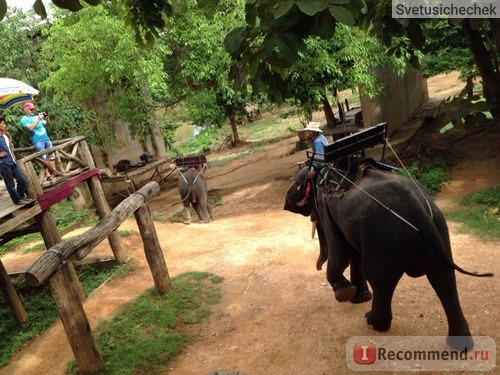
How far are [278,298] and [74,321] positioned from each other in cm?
254

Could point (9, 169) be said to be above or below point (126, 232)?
above

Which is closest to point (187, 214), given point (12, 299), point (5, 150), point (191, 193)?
point (191, 193)

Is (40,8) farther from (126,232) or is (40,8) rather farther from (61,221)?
(61,221)

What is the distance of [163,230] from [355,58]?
6551 mm

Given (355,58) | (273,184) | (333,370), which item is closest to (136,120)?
(273,184)

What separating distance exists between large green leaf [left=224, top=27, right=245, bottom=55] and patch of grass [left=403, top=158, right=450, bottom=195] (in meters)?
8.12

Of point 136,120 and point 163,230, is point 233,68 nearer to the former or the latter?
point 163,230

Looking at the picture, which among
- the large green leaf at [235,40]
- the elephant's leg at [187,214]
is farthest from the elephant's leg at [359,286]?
the elephant's leg at [187,214]

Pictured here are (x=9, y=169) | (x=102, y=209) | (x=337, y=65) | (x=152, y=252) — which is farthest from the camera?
(x=337, y=65)

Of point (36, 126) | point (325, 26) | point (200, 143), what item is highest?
point (36, 126)

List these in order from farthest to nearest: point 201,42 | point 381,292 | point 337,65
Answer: point 201,42, point 337,65, point 381,292

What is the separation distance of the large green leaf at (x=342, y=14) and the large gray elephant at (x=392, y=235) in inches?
80.2

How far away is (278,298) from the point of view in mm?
5898

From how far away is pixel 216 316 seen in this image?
19.0 ft
